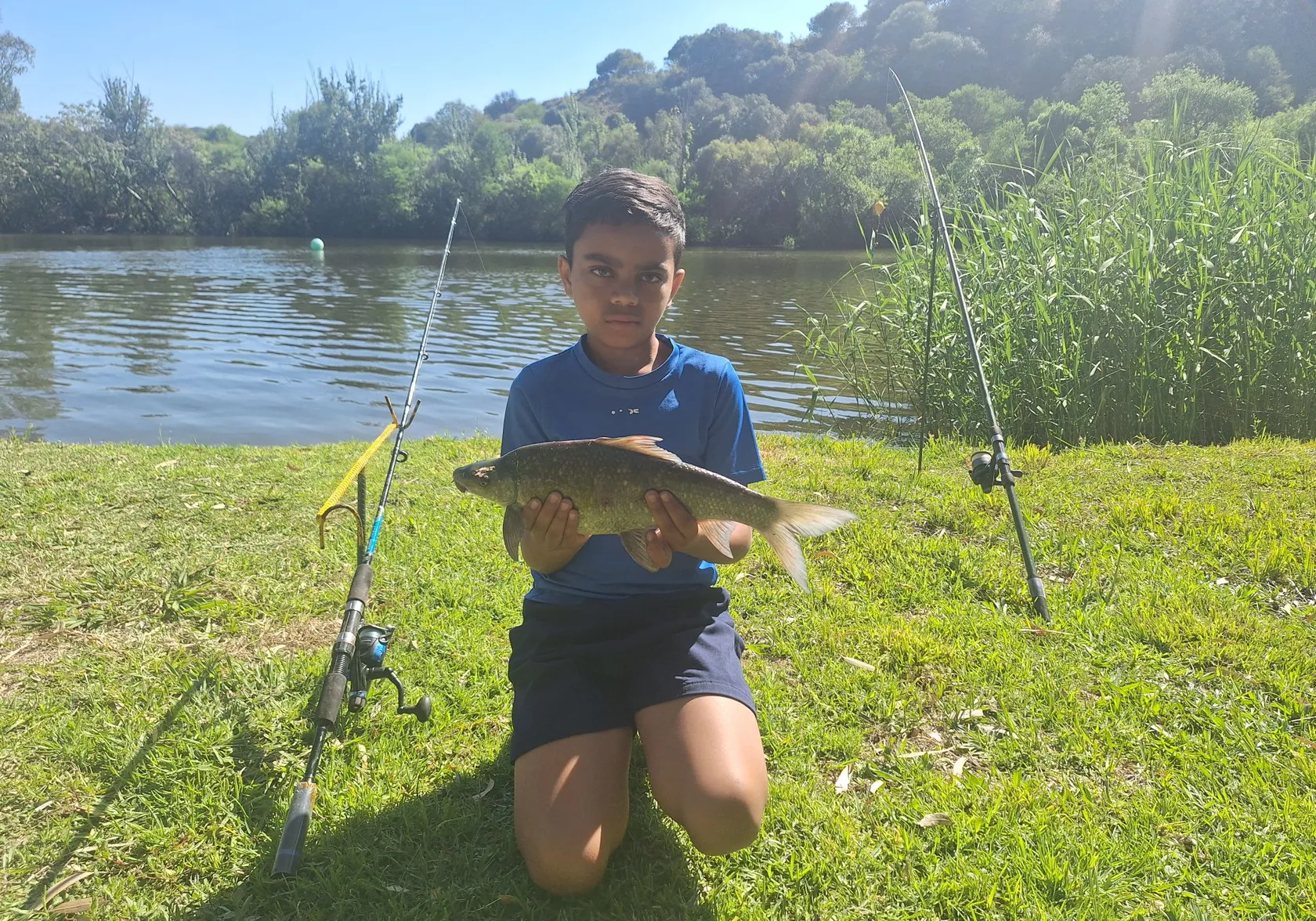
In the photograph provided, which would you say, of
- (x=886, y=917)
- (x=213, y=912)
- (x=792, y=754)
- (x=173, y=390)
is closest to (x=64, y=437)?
(x=173, y=390)

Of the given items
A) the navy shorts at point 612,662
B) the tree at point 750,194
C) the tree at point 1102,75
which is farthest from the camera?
the tree at point 1102,75

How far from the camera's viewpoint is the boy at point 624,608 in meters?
2.34

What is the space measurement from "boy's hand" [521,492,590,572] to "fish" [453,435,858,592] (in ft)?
0.07

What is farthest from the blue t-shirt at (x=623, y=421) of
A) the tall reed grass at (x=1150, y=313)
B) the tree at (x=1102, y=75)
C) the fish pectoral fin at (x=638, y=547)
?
the tree at (x=1102, y=75)

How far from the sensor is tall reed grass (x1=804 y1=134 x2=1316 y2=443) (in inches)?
275

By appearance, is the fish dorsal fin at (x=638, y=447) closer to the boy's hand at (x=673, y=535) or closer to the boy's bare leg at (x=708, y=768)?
the boy's hand at (x=673, y=535)

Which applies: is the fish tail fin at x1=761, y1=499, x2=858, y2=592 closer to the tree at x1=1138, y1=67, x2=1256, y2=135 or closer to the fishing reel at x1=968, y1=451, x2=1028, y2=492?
the fishing reel at x1=968, y1=451, x2=1028, y2=492

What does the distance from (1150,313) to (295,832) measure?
7.70m

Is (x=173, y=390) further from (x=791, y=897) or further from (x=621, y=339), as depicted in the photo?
(x=791, y=897)

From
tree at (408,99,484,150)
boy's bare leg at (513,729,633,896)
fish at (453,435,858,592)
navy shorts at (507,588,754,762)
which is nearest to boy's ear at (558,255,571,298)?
fish at (453,435,858,592)

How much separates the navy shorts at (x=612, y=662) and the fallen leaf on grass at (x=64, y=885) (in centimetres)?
132

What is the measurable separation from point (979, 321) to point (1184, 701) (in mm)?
5353

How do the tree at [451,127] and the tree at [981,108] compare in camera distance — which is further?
the tree at [451,127]

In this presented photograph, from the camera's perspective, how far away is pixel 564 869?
7.41ft
